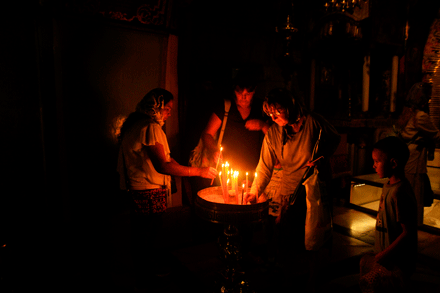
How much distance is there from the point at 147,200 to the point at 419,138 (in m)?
5.28

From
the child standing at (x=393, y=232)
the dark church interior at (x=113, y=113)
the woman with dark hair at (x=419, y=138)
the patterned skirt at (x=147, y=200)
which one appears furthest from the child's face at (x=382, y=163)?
the woman with dark hair at (x=419, y=138)

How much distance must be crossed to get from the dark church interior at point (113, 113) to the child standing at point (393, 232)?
0.97m

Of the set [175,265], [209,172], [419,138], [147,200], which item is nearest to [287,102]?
[209,172]

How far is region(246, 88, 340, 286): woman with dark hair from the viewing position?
10.1 ft

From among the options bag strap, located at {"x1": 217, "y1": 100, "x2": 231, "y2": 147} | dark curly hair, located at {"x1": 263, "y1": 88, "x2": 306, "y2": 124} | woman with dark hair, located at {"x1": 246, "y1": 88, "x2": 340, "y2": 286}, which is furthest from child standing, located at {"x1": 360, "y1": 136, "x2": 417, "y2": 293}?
bag strap, located at {"x1": 217, "y1": 100, "x2": 231, "y2": 147}

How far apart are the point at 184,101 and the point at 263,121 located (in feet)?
4.44

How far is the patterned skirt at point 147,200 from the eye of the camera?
3473 mm

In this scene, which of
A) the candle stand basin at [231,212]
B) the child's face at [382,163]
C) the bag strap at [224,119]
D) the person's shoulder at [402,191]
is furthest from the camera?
the bag strap at [224,119]

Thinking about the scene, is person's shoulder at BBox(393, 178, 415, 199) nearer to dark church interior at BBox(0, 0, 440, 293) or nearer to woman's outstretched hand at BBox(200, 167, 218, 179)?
dark church interior at BBox(0, 0, 440, 293)

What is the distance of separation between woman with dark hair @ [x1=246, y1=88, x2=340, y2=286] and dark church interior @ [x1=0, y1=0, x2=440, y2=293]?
1.98 ft

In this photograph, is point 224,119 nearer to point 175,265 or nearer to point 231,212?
point 231,212

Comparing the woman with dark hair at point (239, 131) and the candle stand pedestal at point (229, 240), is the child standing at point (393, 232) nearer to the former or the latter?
the candle stand pedestal at point (229, 240)

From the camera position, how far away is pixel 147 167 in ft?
11.3

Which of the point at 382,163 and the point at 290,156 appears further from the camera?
the point at 290,156
